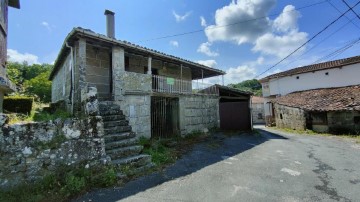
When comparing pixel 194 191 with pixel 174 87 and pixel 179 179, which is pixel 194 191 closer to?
pixel 179 179

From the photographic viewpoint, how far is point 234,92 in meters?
15.6

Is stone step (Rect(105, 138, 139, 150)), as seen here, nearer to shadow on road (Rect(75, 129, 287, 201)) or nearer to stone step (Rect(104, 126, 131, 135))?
stone step (Rect(104, 126, 131, 135))

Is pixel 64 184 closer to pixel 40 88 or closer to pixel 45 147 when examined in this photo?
pixel 45 147

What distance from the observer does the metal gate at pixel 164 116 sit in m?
11.1

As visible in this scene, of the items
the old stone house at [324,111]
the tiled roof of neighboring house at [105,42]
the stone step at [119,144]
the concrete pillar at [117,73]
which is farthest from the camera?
the old stone house at [324,111]

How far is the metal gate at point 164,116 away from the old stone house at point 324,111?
1088 centimetres

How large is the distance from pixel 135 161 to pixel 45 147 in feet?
7.29

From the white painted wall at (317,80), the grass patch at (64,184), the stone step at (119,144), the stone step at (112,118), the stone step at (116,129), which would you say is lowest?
the grass patch at (64,184)

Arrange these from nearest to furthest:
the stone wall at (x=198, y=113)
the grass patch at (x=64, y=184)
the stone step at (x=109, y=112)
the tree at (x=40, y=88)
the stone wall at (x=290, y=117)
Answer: the grass patch at (x=64, y=184) < the stone step at (x=109, y=112) < the stone wall at (x=198, y=113) < the stone wall at (x=290, y=117) < the tree at (x=40, y=88)

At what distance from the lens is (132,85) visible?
934 centimetres

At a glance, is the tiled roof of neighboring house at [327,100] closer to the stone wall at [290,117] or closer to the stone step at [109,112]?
the stone wall at [290,117]

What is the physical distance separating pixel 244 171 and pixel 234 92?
390 inches

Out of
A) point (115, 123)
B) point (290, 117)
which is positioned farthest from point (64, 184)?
point (290, 117)

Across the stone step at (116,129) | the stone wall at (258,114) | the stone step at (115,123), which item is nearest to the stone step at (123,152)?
the stone step at (116,129)
